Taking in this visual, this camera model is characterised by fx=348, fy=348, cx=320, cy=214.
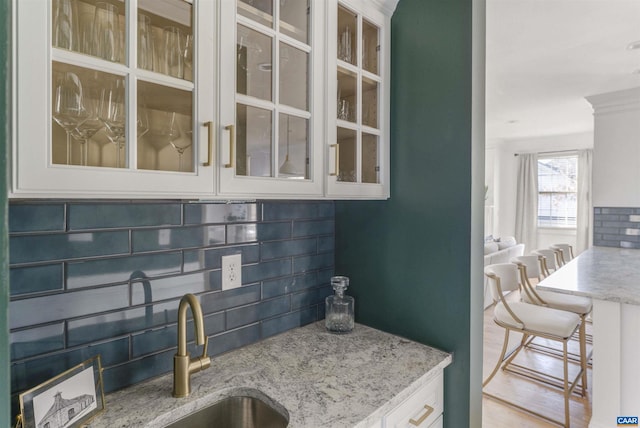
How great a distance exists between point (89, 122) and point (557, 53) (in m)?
3.44

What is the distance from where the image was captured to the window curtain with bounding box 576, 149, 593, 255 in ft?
20.5

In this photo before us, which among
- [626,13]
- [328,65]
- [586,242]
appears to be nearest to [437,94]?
[328,65]

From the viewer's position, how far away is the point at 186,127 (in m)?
0.83

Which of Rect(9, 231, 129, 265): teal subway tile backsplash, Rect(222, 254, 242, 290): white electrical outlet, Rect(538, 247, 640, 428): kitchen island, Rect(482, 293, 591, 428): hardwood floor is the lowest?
Rect(482, 293, 591, 428): hardwood floor

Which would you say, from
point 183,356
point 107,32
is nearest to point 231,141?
point 107,32

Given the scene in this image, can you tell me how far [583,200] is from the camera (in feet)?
20.6

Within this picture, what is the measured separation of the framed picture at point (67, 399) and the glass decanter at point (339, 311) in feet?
2.70

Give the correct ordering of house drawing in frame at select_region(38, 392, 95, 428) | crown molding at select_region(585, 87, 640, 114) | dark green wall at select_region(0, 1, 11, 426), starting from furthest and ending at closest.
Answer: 1. crown molding at select_region(585, 87, 640, 114)
2. house drawing in frame at select_region(38, 392, 95, 428)
3. dark green wall at select_region(0, 1, 11, 426)

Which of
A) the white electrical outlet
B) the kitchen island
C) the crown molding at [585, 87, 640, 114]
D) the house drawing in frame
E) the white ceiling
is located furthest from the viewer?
the crown molding at [585, 87, 640, 114]

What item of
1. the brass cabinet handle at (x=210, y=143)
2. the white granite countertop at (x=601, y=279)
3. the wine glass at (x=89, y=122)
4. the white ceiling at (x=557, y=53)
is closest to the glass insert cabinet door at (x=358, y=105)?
the brass cabinet handle at (x=210, y=143)

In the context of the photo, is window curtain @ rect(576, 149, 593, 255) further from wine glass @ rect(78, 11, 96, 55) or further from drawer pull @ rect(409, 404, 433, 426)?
wine glass @ rect(78, 11, 96, 55)

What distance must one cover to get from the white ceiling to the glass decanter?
2004 millimetres

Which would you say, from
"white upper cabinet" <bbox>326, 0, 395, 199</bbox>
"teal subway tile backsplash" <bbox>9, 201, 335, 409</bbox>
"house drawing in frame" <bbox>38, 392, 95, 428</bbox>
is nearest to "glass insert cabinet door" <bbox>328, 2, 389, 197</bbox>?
"white upper cabinet" <bbox>326, 0, 395, 199</bbox>

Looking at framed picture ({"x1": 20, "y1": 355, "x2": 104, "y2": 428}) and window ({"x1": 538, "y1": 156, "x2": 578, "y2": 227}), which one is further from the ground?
window ({"x1": 538, "y1": 156, "x2": 578, "y2": 227})
